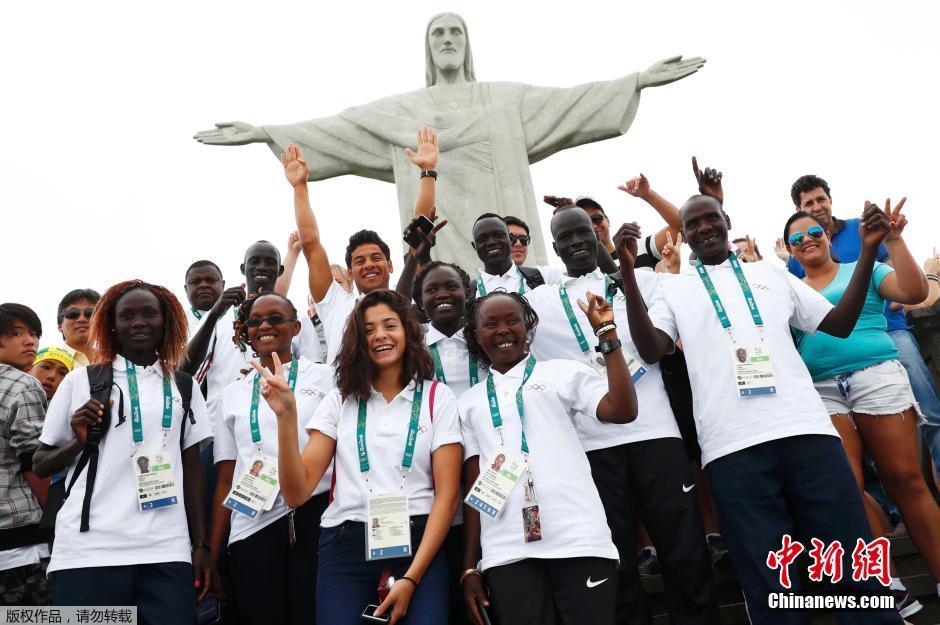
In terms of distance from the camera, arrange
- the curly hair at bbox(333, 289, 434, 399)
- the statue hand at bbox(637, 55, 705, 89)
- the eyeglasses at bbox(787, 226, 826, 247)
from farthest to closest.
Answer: the statue hand at bbox(637, 55, 705, 89) < the eyeglasses at bbox(787, 226, 826, 247) < the curly hair at bbox(333, 289, 434, 399)

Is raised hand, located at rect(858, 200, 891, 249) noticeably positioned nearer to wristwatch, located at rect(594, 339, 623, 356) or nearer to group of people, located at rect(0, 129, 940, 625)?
group of people, located at rect(0, 129, 940, 625)

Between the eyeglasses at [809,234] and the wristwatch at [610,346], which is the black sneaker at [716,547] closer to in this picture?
the wristwatch at [610,346]

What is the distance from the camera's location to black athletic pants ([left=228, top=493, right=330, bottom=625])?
3236 millimetres

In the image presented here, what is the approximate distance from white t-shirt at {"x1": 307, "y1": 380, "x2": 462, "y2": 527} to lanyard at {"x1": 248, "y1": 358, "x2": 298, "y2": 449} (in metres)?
0.34

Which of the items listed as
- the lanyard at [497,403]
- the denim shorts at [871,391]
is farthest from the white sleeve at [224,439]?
the denim shorts at [871,391]

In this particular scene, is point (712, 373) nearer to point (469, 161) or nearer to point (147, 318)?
point (147, 318)

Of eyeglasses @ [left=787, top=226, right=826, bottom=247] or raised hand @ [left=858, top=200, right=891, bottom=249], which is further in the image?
eyeglasses @ [left=787, top=226, right=826, bottom=247]

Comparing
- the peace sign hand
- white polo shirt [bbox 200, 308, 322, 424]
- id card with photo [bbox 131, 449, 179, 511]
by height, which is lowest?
id card with photo [bbox 131, 449, 179, 511]

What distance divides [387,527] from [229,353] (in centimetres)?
209

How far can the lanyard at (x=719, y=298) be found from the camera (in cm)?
350

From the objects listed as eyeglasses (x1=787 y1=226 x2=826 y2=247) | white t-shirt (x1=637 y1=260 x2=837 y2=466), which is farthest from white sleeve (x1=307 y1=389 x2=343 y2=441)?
eyeglasses (x1=787 y1=226 x2=826 y2=247)

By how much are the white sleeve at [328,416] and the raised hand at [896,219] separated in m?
2.78

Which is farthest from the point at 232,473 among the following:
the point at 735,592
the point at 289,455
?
the point at 735,592

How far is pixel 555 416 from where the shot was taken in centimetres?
316
